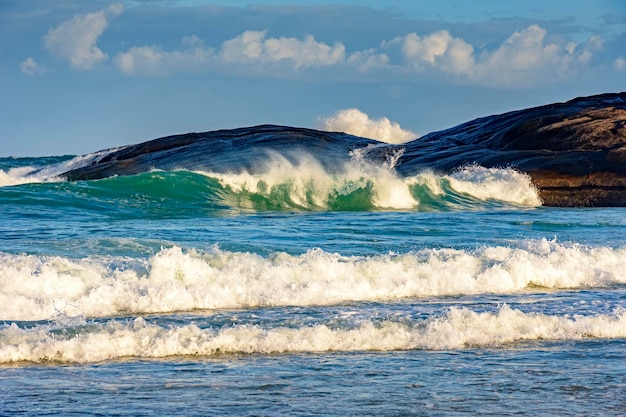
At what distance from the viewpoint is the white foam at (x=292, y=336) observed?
9.26 m

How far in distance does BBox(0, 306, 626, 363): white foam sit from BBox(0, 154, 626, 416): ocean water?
0.07 feet

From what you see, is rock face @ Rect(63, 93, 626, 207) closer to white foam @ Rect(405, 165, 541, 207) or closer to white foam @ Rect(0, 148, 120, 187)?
white foam @ Rect(405, 165, 541, 207)

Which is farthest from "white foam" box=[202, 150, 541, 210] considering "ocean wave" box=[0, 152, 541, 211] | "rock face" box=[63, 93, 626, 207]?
"rock face" box=[63, 93, 626, 207]

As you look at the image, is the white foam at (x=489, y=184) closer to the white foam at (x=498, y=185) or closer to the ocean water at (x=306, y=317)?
the white foam at (x=498, y=185)

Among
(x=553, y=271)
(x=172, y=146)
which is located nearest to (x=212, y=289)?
(x=553, y=271)

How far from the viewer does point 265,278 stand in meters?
13.2

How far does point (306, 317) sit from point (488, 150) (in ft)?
80.0

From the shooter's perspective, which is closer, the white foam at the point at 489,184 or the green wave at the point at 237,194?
the green wave at the point at 237,194

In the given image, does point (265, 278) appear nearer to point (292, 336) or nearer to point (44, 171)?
point (292, 336)

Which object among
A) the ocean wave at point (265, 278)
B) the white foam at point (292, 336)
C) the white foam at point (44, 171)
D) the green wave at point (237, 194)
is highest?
the white foam at point (44, 171)

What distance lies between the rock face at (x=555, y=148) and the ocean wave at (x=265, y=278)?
14.6 metres

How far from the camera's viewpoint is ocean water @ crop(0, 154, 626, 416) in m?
7.74

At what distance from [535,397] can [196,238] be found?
11000mm

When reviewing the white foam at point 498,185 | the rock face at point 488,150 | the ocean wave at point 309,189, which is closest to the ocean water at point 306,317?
the ocean wave at point 309,189
